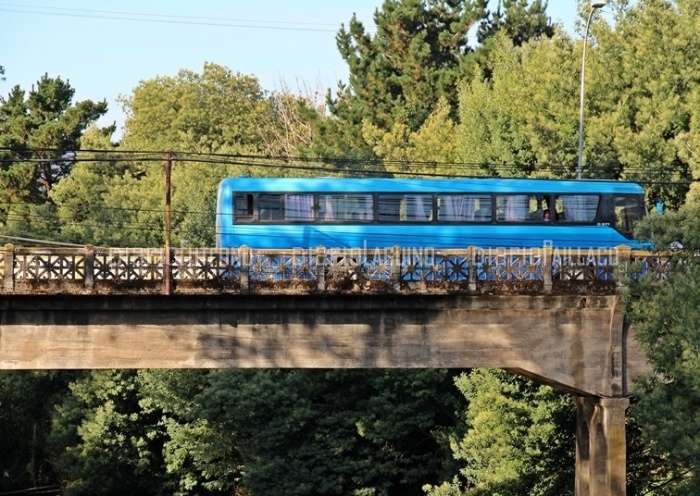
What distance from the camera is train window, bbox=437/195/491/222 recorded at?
40.6m

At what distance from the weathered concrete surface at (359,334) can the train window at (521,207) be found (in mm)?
8528

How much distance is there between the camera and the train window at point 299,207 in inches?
1583

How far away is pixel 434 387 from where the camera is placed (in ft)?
164

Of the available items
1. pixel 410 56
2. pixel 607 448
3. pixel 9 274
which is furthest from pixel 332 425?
pixel 410 56

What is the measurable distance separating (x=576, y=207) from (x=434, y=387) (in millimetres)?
12295

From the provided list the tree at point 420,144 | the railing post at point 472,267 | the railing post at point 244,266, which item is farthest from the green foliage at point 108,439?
the railing post at point 472,267

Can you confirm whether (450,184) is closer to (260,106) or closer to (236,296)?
(236,296)

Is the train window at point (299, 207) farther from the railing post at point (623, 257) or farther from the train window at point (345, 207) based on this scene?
the railing post at point (623, 257)

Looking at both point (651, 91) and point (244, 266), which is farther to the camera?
point (651, 91)

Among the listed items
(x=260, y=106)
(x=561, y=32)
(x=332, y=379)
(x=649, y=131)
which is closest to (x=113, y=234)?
(x=332, y=379)

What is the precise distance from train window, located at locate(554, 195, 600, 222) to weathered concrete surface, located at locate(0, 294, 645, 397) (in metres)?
8.56

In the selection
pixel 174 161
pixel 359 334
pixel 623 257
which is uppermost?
pixel 174 161

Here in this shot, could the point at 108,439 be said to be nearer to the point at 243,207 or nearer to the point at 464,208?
the point at 243,207

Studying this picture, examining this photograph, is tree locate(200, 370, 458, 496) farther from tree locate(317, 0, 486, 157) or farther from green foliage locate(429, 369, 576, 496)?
tree locate(317, 0, 486, 157)
